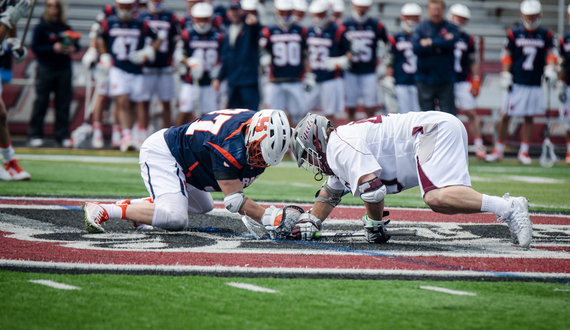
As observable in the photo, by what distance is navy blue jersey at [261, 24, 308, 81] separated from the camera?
1119cm

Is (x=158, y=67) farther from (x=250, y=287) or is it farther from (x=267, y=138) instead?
(x=250, y=287)

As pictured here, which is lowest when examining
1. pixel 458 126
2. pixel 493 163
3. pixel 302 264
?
pixel 493 163

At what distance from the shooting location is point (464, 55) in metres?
11.9

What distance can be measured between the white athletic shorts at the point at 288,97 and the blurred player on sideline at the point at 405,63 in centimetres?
210

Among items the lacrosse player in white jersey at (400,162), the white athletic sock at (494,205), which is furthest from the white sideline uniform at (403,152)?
the white athletic sock at (494,205)

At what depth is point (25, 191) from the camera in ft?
20.5

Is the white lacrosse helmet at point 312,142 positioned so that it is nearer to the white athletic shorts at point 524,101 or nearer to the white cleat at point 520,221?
the white cleat at point 520,221

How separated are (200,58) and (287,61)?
63.0 inches

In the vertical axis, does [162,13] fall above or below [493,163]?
above

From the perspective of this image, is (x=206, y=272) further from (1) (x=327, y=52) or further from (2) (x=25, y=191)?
(1) (x=327, y=52)

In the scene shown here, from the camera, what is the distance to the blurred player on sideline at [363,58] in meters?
11.7

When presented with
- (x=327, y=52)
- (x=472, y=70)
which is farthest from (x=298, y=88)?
(x=472, y=70)

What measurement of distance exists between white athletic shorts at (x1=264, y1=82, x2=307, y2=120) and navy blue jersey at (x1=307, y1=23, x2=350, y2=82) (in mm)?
499

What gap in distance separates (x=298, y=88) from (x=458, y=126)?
7763mm
